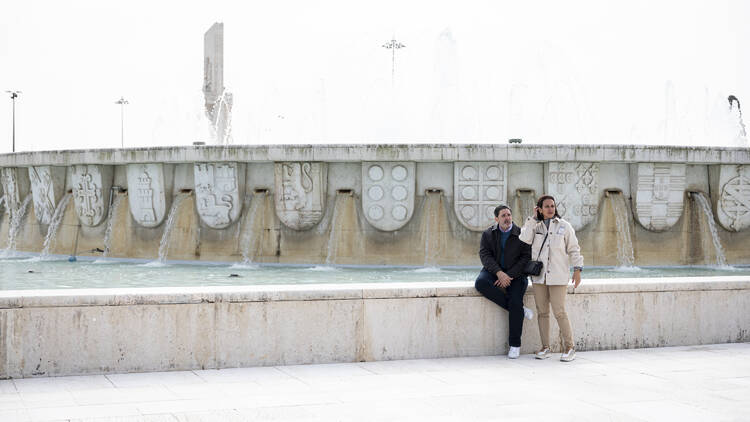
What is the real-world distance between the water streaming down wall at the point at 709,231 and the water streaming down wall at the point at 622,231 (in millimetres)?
1406

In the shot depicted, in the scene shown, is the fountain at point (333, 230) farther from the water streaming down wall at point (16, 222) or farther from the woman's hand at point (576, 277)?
the water streaming down wall at point (16, 222)

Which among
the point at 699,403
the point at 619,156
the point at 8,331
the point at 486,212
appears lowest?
the point at 699,403

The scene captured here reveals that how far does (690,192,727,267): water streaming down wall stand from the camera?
15.2 m

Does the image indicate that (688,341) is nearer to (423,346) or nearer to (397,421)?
(423,346)

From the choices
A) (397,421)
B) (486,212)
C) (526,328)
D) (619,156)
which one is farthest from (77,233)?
(397,421)

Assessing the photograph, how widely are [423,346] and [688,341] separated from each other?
2.81 m

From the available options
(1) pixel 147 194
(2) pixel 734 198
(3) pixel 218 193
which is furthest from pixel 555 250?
(1) pixel 147 194

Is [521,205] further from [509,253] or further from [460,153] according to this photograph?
[509,253]

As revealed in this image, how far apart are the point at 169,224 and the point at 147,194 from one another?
2.55 feet

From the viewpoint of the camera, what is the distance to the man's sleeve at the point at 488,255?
A: 7480mm

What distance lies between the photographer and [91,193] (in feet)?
54.8

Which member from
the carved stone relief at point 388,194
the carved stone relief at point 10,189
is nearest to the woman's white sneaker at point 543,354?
the carved stone relief at point 388,194

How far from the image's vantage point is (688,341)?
8.26m

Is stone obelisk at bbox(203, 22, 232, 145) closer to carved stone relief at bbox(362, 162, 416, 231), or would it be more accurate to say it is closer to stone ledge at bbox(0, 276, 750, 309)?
carved stone relief at bbox(362, 162, 416, 231)
